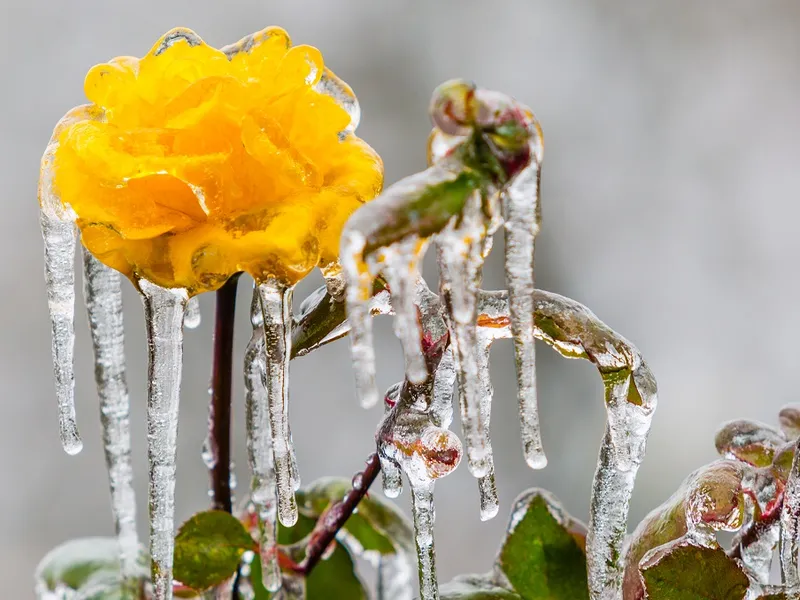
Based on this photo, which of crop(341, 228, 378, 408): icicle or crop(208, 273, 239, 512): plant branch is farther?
crop(208, 273, 239, 512): plant branch

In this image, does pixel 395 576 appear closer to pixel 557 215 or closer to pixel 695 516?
pixel 695 516

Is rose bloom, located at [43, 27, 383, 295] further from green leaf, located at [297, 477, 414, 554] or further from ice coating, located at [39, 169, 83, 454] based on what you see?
green leaf, located at [297, 477, 414, 554]

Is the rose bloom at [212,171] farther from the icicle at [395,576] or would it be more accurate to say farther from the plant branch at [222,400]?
the icicle at [395,576]

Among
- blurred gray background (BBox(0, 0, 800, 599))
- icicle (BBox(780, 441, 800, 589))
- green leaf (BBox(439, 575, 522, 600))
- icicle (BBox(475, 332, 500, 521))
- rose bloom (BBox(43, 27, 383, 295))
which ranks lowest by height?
green leaf (BBox(439, 575, 522, 600))

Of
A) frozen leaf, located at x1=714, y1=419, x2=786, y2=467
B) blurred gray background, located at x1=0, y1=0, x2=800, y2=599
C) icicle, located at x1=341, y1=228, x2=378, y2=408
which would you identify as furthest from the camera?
blurred gray background, located at x1=0, y1=0, x2=800, y2=599

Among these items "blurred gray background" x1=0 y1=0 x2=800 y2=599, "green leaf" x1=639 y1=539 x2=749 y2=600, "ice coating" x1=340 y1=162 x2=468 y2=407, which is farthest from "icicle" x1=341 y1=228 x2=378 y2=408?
"blurred gray background" x1=0 y1=0 x2=800 y2=599

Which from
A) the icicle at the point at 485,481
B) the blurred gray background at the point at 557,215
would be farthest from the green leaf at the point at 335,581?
the blurred gray background at the point at 557,215

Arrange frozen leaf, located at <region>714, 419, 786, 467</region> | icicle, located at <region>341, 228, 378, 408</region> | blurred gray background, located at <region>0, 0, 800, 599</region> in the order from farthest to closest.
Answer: blurred gray background, located at <region>0, 0, 800, 599</region> < frozen leaf, located at <region>714, 419, 786, 467</region> < icicle, located at <region>341, 228, 378, 408</region>
